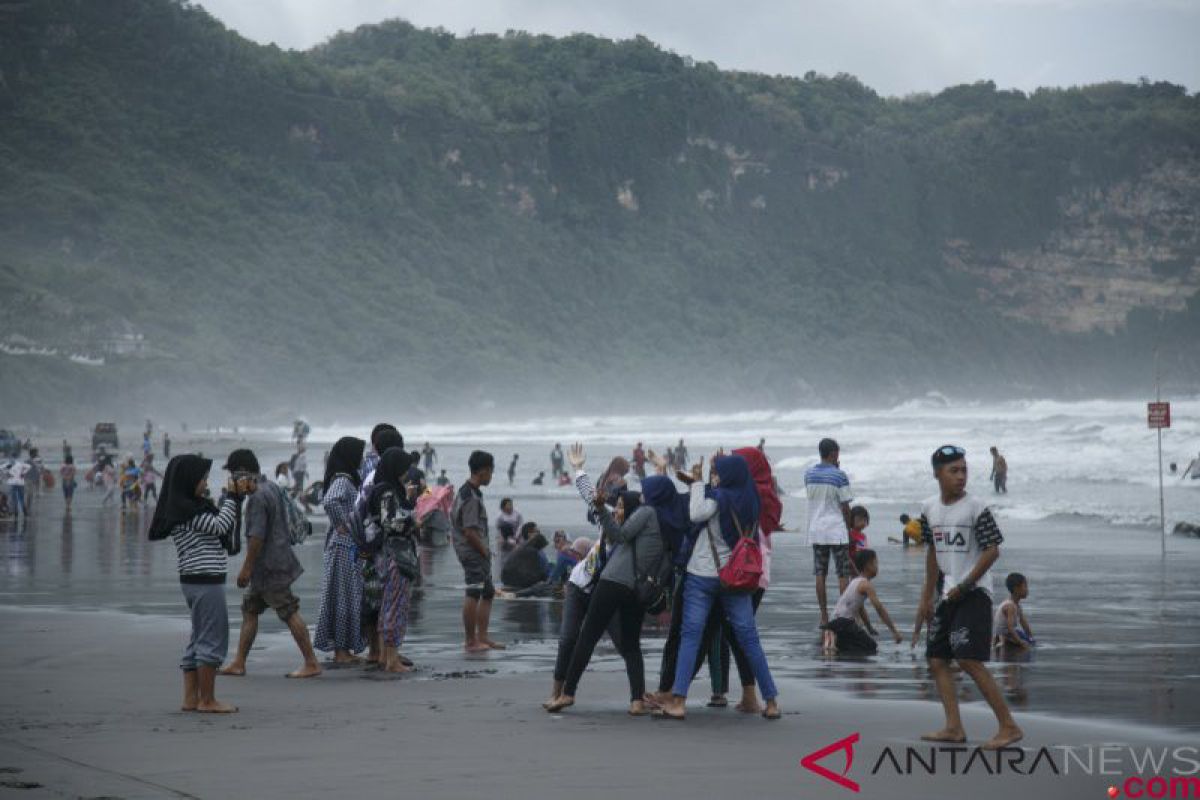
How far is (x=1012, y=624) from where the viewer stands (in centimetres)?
1264

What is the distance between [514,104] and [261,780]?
157879 millimetres

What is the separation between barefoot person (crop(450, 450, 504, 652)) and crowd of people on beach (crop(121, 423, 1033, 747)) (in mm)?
15

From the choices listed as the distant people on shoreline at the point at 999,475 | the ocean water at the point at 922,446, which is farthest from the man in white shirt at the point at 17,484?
the distant people on shoreline at the point at 999,475

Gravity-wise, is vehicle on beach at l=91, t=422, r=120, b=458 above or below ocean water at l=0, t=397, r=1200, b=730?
above

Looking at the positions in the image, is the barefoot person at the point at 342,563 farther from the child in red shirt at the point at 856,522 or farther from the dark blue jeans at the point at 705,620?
the child in red shirt at the point at 856,522

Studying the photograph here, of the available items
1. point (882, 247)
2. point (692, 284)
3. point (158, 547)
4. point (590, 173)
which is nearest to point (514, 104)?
point (590, 173)

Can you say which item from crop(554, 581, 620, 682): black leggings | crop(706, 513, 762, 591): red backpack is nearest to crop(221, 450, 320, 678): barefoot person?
crop(554, 581, 620, 682): black leggings

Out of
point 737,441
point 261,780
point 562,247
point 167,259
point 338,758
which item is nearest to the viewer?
point 261,780

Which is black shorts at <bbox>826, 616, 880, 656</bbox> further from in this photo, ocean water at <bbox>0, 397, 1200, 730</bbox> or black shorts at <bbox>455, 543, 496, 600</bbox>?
black shorts at <bbox>455, 543, 496, 600</bbox>

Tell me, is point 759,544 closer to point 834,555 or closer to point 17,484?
point 834,555

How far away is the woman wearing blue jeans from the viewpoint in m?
9.76

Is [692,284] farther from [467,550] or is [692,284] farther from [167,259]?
[467,550]

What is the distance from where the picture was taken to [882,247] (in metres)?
176

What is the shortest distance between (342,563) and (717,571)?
3.36 meters
